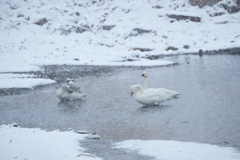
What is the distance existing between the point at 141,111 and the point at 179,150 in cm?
389

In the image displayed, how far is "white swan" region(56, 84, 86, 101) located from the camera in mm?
11797

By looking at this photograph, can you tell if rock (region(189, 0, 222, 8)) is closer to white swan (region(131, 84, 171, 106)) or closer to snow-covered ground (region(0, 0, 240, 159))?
snow-covered ground (region(0, 0, 240, 159))

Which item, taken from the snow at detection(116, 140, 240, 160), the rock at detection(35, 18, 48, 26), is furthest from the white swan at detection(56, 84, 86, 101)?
the rock at detection(35, 18, 48, 26)

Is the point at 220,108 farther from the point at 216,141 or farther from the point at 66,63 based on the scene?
the point at 66,63

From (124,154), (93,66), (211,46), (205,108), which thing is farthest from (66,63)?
(124,154)

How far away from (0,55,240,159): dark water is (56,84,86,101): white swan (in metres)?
0.24

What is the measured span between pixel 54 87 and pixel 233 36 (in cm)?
1643

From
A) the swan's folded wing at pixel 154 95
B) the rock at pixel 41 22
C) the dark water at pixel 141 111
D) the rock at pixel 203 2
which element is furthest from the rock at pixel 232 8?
the swan's folded wing at pixel 154 95

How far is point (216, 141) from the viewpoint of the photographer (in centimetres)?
668

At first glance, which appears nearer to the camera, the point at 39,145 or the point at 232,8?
the point at 39,145

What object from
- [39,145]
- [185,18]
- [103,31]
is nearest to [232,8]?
[185,18]

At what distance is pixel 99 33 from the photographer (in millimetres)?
30375

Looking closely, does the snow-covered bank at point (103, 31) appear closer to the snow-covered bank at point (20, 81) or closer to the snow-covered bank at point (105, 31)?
the snow-covered bank at point (105, 31)

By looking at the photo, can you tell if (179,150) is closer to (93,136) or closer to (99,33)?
(93,136)
